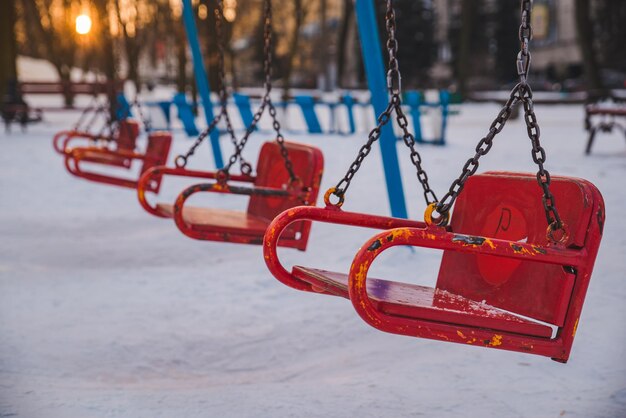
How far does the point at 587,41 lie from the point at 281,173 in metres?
19.4

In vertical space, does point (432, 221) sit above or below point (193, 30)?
below

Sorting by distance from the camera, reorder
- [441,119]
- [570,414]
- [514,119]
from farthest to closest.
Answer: [514,119]
[441,119]
[570,414]

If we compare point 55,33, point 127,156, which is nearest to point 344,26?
point 55,33

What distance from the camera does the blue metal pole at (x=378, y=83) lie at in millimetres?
4742

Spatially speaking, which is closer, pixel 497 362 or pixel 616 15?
pixel 497 362

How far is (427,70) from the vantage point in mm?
51562

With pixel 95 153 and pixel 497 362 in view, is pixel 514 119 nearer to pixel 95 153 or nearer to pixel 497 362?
pixel 95 153

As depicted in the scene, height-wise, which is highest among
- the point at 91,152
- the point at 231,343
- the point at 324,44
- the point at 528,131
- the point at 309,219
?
the point at 324,44

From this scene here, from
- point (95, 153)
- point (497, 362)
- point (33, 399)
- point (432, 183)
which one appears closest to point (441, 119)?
point (432, 183)

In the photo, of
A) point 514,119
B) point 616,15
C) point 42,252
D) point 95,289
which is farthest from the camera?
point 616,15

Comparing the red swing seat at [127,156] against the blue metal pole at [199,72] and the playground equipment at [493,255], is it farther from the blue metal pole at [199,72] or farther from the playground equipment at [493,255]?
the playground equipment at [493,255]

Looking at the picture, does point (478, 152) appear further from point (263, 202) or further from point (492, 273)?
point (263, 202)

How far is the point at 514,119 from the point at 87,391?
16.9 metres

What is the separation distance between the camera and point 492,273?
2684 millimetres
